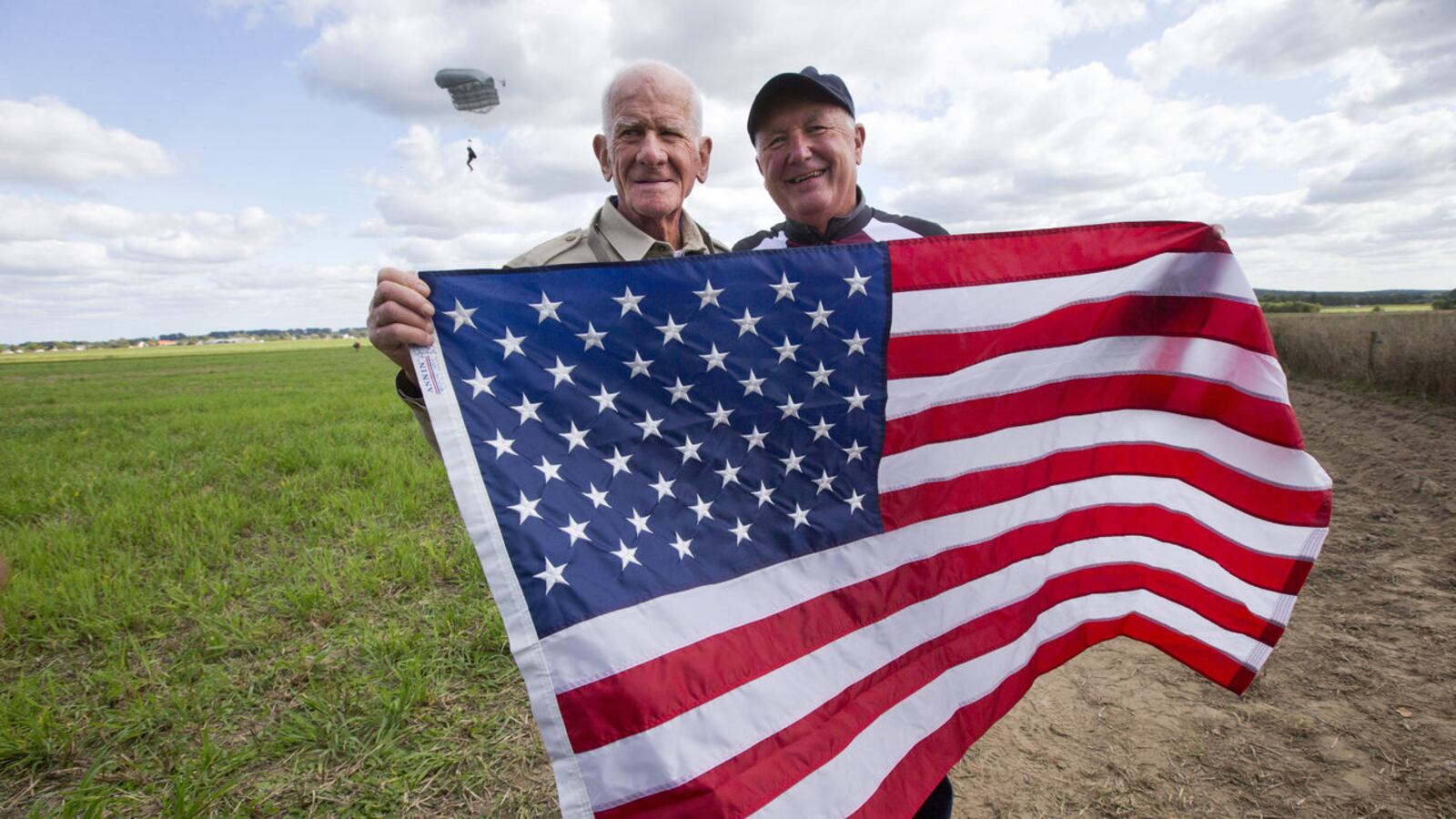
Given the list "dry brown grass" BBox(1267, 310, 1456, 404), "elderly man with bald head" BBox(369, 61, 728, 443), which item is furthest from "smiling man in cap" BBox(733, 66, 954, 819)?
"dry brown grass" BBox(1267, 310, 1456, 404)

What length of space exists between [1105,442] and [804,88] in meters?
2.02

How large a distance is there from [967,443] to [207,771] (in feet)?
12.7

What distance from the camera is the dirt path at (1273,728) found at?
317 cm

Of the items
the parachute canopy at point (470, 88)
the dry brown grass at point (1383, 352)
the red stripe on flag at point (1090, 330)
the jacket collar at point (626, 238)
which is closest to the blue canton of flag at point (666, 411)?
the red stripe on flag at point (1090, 330)

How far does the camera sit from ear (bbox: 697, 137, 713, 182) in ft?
9.24

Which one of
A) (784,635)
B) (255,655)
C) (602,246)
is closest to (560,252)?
(602,246)

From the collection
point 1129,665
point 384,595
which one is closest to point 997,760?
point 1129,665

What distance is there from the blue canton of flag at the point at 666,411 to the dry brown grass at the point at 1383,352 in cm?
1727

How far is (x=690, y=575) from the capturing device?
2074mm

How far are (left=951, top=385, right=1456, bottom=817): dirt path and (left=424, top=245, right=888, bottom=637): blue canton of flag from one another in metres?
2.10

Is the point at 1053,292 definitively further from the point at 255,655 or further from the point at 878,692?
the point at 255,655

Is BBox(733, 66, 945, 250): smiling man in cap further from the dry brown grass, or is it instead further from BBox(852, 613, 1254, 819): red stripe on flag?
the dry brown grass

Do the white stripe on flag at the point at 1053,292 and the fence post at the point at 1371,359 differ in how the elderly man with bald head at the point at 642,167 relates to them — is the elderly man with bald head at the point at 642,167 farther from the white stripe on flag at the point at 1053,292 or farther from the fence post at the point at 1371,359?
the fence post at the point at 1371,359

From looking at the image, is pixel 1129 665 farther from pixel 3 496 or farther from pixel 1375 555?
pixel 3 496
